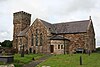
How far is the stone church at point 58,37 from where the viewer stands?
54.9 m

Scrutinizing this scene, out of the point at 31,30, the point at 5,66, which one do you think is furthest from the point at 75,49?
the point at 5,66

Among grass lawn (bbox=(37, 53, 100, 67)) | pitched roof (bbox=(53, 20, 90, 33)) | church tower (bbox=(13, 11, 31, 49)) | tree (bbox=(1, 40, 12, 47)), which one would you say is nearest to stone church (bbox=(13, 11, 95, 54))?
pitched roof (bbox=(53, 20, 90, 33))

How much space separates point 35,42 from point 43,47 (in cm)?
353

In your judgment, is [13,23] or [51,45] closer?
[51,45]

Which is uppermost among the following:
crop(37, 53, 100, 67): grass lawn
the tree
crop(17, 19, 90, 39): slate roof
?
crop(17, 19, 90, 39): slate roof

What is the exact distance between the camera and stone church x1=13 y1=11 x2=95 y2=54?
5491 centimetres

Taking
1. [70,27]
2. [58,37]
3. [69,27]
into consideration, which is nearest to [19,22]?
[58,37]

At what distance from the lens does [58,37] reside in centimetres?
5631

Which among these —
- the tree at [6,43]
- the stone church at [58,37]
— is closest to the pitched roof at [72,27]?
the stone church at [58,37]

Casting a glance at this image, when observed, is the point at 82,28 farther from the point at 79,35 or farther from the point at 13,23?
the point at 13,23

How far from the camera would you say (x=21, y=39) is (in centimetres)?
6397

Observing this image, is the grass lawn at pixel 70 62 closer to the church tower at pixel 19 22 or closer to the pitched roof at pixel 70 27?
the pitched roof at pixel 70 27

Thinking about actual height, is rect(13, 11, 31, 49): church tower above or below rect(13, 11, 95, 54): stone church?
above

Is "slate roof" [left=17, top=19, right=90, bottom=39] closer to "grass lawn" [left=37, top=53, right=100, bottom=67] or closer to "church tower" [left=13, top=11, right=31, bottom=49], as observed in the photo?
"church tower" [left=13, top=11, right=31, bottom=49]
